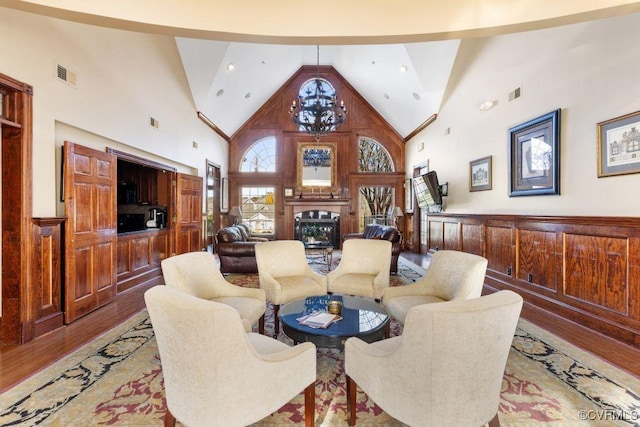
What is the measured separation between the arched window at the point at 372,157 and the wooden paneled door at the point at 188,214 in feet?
16.5

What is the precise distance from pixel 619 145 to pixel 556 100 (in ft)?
3.30

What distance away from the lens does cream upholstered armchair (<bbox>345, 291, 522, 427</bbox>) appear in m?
1.16

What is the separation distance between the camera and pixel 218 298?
105 inches

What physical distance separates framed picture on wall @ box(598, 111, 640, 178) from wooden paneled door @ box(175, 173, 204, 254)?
6.08 m

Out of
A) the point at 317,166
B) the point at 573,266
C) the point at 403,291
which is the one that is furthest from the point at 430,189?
the point at 403,291

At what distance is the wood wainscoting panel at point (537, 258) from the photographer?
352cm

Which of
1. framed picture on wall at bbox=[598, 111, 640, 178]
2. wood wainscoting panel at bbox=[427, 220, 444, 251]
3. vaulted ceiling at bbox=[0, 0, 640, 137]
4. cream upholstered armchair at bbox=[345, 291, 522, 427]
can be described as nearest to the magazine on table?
cream upholstered armchair at bbox=[345, 291, 522, 427]

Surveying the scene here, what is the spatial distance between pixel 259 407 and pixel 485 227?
460 cm

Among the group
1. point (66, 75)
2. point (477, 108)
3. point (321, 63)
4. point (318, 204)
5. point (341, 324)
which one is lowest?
point (341, 324)

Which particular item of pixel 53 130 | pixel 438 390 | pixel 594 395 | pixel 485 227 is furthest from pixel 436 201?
pixel 53 130

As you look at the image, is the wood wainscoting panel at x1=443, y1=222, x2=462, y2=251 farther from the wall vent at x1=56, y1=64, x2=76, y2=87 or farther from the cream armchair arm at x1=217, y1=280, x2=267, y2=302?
the wall vent at x1=56, y1=64, x2=76, y2=87

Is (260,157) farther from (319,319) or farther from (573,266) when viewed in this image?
(573,266)

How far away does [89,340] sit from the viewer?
2721mm

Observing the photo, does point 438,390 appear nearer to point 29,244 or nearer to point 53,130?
point 29,244
